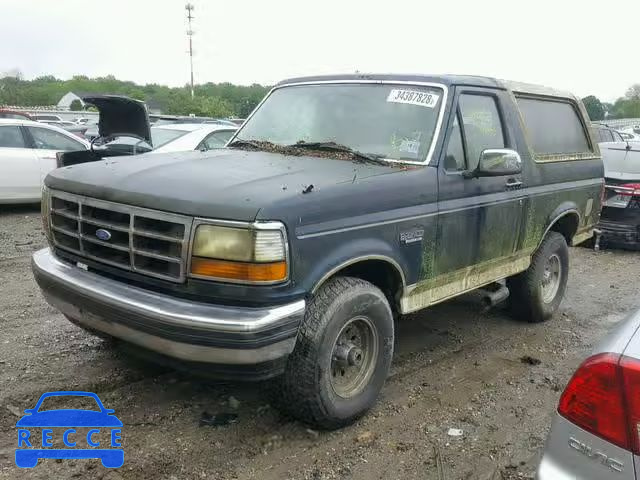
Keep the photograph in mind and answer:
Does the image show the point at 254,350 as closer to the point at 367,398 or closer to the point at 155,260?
the point at 155,260

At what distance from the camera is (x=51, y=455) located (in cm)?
317

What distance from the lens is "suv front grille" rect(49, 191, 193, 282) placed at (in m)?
3.07

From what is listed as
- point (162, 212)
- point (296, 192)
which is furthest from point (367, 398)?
point (162, 212)

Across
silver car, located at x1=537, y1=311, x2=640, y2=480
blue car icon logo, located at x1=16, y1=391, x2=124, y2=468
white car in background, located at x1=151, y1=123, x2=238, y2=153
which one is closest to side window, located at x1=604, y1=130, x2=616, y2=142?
white car in background, located at x1=151, y1=123, x2=238, y2=153

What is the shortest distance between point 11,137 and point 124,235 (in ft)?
25.7

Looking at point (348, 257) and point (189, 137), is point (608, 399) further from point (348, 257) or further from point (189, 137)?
point (189, 137)

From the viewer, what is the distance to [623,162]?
368 inches

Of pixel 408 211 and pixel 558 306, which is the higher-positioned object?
pixel 408 211

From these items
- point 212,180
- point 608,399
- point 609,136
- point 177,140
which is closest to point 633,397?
point 608,399

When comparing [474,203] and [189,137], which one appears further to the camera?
[189,137]

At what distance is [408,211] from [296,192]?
2.95 ft

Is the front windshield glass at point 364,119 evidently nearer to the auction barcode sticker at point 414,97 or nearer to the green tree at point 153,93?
the auction barcode sticker at point 414,97

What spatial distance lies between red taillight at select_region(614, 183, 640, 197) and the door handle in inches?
196

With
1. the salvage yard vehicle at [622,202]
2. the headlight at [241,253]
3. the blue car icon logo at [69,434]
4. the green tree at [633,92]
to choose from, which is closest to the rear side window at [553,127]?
the headlight at [241,253]
